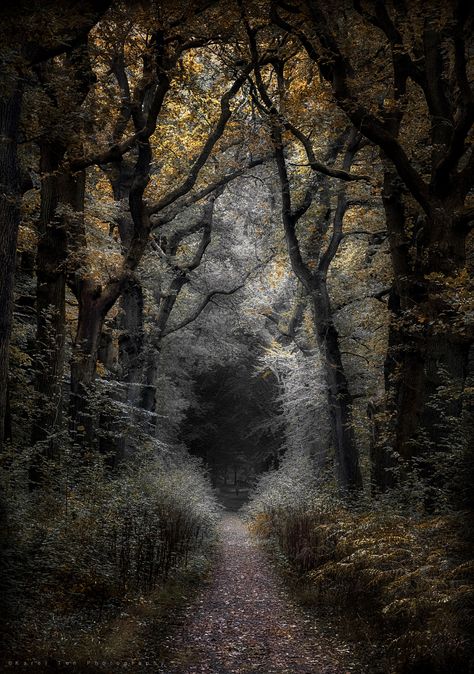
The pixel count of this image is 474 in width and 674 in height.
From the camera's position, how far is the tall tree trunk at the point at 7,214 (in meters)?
7.05

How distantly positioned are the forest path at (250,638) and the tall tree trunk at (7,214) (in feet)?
11.3

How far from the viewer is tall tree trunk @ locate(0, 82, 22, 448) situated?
7.05 m

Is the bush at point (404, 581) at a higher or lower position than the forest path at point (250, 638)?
higher

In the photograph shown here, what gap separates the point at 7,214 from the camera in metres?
7.19

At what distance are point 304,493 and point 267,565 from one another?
272 cm

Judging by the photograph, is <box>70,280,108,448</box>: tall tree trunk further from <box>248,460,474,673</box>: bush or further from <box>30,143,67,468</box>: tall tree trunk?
<box>248,460,474,673</box>: bush

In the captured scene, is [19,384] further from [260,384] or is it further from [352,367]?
[260,384]

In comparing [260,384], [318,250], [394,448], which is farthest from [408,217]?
[260,384]

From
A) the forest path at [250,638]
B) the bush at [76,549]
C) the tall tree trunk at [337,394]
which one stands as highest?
the tall tree trunk at [337,394]

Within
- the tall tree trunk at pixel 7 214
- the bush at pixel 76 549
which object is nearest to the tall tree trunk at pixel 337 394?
the bush at pixel 76 549

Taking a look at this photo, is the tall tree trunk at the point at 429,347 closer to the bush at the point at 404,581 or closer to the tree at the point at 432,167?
the tree at the point at 432,167

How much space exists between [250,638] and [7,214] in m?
6.21

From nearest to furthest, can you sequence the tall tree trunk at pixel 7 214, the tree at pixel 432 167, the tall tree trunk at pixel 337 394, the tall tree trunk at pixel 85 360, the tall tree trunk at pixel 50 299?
the tall tree trunk at pixel 7 214
the tree at pixel 432 167
the tall tree trunk at pixel 50 299
the tall tree trunk at pixel 85 360
the tall tree trunk at pixel 337 394

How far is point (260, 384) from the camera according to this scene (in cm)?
3716
